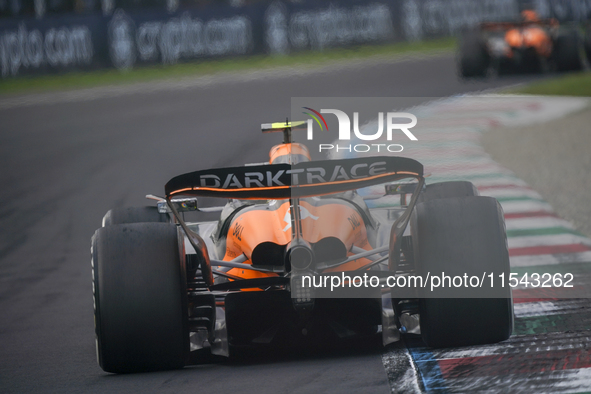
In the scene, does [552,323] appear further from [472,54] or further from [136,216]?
[472,54]

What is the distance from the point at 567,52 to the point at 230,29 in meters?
7.89

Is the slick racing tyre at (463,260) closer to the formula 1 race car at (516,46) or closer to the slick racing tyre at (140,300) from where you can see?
the slick racing tyre at (140,300)

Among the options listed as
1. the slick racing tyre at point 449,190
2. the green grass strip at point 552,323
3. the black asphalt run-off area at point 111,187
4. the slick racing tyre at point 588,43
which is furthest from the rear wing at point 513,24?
the green grass strip at point 552,323

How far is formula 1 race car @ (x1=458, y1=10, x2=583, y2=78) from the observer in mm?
17406

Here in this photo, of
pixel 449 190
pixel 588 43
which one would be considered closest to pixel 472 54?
pixel 588 43

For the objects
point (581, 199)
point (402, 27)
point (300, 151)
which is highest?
point (402, 27)

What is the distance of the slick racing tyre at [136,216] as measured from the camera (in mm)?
5613

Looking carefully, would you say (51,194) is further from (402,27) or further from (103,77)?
(402,27)

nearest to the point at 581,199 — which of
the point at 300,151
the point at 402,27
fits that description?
the point at 300,151

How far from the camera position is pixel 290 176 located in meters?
4.19

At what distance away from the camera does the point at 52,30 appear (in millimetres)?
20016

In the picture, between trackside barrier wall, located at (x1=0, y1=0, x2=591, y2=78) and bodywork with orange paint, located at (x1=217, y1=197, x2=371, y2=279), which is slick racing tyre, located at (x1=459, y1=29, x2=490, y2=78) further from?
bodywork with orange paint, located at (x1=217, y1=197, x2=371, y2=279)

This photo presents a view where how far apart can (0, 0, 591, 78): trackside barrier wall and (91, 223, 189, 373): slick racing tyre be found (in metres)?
16.8

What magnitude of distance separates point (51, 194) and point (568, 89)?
10416 millimetres
